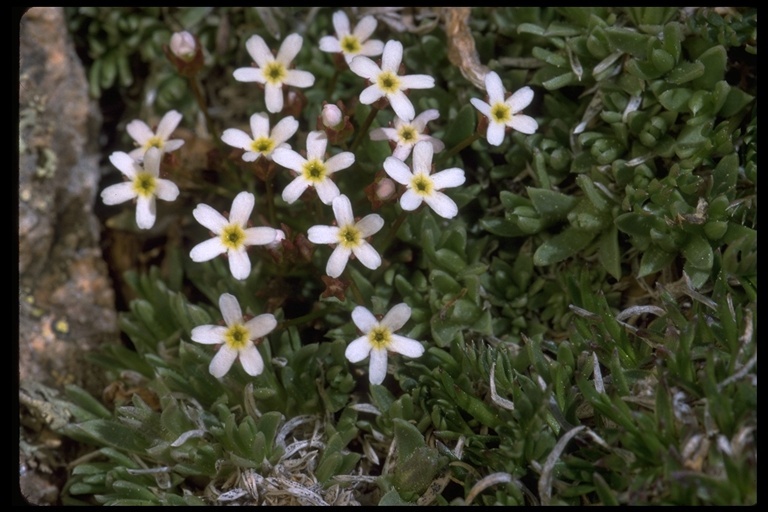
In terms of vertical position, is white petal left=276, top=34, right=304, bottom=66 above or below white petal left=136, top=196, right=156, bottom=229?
above

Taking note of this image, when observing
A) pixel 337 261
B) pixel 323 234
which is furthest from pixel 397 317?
pixel 323 234

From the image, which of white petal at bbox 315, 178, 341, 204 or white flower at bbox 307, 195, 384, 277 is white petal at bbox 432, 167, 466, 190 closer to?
white flower at bbox 307, 195, 384, 277

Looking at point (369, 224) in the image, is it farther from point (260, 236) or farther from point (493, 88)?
point (493, 88)

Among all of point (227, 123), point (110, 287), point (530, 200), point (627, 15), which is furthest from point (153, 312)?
point (627, 15)

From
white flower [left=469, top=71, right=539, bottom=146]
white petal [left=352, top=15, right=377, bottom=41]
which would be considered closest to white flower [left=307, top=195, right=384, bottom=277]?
white flower [left=469, top=71, right=539, bottom=146]

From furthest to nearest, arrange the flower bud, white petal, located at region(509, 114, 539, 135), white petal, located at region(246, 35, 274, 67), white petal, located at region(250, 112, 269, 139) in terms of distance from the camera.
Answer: the flower bud, white petal, located at region(246, 35, 274, 67), white petal, located at region(250, 112, 269, 139), white petal, located at region(509, 114, 539, 135)

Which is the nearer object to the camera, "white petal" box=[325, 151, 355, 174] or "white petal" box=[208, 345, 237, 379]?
"white petal" box=[208, 345, 237, 379]
